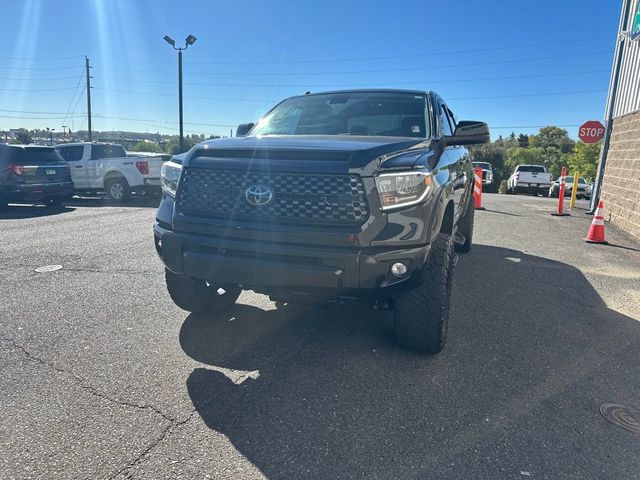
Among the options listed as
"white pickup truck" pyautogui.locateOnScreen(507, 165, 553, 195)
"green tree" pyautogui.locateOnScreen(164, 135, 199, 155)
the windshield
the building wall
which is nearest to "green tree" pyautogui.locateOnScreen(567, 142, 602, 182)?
"white pickup truck" pyautogui.locateOnScreen(507, 165, 553, 195)

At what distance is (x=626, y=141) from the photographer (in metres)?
9.47

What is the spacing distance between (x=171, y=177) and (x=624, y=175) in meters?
9.68

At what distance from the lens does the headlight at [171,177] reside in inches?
122

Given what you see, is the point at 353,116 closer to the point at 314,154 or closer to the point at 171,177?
the point at 314,154

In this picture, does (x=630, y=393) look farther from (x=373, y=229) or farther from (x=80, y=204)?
(x=80, y=204)

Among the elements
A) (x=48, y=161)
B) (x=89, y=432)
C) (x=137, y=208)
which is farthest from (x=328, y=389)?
(x=48, y=161)

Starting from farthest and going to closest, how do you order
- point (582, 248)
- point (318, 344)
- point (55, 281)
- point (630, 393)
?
point (582, 248), point (55, 281), point (318, 344), point (630, 393)

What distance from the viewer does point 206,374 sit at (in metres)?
2.87

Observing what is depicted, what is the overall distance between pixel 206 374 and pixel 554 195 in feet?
81.7

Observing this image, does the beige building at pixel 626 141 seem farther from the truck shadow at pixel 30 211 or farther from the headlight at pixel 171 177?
the truck shadow at pixel 30 211

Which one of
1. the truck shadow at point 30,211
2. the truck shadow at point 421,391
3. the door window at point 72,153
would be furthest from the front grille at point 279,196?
the door window at point 72,153

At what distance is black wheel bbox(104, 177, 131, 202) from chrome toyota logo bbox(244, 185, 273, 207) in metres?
11.4

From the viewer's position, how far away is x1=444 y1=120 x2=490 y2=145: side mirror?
3.44 metres

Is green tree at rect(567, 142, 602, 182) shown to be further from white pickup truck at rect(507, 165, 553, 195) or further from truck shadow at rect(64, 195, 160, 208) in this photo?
truck shadow at rect(64, 195, 160, 208)
